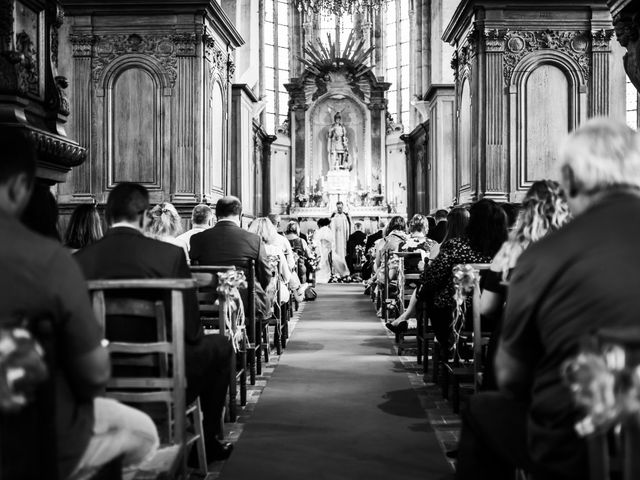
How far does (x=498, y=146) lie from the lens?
1120 cm

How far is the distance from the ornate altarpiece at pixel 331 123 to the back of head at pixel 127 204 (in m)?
22.1

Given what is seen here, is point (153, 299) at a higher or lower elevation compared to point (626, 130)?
lower

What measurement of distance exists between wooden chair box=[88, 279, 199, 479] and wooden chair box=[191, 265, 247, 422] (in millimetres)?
740

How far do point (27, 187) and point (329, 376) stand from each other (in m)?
4.88

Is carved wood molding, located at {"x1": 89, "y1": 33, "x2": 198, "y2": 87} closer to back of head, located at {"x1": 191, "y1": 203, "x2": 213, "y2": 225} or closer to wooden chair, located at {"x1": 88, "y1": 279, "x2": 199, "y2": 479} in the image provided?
back of head, located at {"x1": 191, "y1": 203, "x2": 213, "y2": 225}

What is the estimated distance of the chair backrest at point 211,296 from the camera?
4.49 metres

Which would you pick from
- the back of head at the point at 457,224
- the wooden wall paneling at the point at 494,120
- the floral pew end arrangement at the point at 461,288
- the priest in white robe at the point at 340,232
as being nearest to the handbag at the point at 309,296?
the wooden wall paneling at the point at 494,120

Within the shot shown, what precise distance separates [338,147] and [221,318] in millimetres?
21821

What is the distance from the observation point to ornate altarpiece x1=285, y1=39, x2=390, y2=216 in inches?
1025

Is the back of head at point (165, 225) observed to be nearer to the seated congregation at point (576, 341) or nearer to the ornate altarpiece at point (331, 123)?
the seated congregation at point (576, 341)

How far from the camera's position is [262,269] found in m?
6.76

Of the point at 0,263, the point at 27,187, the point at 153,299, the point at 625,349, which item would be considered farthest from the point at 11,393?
the point at 153,299

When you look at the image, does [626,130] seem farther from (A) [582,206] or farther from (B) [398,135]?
(B) [398,135]

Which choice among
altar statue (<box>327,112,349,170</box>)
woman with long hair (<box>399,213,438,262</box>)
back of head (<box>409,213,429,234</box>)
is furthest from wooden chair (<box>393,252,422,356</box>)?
altar statue (<box>327,112,349,170</box>)
